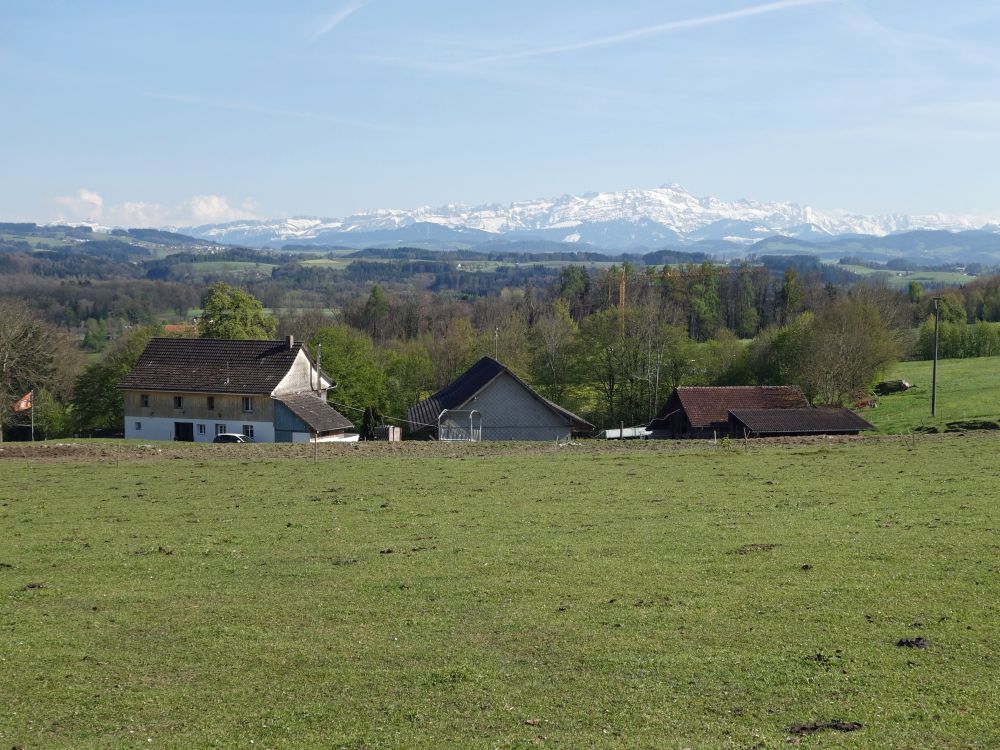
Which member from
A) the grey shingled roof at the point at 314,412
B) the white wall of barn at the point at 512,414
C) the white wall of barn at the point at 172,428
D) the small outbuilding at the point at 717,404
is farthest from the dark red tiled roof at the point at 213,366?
the small outbuilding at the point at 717,404

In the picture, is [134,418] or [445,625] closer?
[445,625]

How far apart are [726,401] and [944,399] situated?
2020 cm

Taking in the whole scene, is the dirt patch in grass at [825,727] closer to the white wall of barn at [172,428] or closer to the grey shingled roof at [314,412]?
the grey shingled roof at [314,412]

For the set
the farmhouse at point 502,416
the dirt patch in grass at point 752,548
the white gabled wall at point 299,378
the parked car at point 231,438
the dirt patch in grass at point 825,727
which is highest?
the dirt patch in grass at point 825,727

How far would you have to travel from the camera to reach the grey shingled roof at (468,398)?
64.0m

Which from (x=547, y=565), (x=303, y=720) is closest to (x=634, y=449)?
(x=547, y=565)

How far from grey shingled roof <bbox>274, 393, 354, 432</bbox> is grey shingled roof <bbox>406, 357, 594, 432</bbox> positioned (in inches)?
Answer: 207

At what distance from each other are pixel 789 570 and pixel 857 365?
58518 mm

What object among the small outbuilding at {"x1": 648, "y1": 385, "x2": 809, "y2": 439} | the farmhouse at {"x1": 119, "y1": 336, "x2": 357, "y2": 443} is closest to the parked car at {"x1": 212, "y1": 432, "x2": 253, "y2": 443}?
the farmhouse at {"x1": 119, "y1": 336, "x2": 357, "y2": 443}

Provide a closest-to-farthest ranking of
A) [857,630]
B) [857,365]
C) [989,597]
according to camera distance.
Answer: [857,630], [989,597], [857,365]

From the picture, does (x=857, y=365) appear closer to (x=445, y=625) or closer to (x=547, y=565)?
(x=547, y=565)

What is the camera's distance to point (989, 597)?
1652 centimetres

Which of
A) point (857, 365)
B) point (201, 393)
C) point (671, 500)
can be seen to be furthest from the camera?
point (857, 365)

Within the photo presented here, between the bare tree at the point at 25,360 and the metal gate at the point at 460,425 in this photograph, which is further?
the bare tree at the point at 25,360
